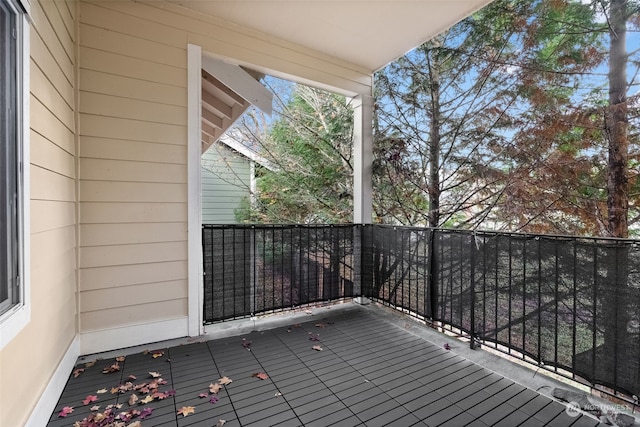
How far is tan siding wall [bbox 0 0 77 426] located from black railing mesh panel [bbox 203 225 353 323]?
45.8 inches

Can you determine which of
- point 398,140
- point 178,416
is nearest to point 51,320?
point 178,416

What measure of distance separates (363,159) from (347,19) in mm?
1697

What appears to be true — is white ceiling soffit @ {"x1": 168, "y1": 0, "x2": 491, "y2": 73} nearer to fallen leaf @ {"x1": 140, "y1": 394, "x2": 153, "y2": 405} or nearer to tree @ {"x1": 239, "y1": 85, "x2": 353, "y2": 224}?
tree @ {"x1": 239, "y1": 85, "x2": 353, "y2": 224}

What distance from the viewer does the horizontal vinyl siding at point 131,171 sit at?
104 inches

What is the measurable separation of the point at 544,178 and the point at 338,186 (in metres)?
3.15

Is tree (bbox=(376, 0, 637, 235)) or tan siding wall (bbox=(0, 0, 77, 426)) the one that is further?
tree (bbox=(376, 0, 637, 235))

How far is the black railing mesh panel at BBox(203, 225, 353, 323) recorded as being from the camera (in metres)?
3.22

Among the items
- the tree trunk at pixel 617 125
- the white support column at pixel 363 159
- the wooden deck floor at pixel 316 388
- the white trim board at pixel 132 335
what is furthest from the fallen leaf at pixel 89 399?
the tree trunk at pixel 617 125

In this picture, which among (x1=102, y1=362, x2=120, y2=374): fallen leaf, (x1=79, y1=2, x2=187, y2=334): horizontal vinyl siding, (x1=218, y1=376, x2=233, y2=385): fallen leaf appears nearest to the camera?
(x1=218, y1=376, x2=233, y2=385): fallen leaf

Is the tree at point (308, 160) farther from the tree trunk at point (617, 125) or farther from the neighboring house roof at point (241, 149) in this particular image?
the tree trunk at point (617, 125)

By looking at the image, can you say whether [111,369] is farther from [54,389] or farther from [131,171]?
[131,171]

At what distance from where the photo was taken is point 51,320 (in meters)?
1.97

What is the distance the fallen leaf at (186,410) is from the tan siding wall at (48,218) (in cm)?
76

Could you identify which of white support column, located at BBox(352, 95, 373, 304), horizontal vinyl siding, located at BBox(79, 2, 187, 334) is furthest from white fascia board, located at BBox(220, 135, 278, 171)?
horizontal vinyl siding, located at BBox(79, 2, 187, 334)
